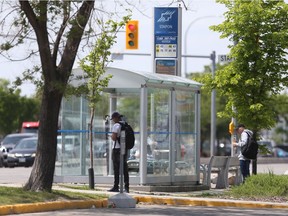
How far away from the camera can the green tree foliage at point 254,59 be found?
81.6 feet

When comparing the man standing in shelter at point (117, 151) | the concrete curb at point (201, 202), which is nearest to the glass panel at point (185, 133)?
the man standing in shelter at point (117, 151)

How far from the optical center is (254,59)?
83.1 feet

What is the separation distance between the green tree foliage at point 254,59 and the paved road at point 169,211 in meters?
6.38

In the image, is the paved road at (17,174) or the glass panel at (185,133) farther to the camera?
the paved road at (17,174)

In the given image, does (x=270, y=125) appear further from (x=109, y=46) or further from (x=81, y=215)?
(x=81, y=215)

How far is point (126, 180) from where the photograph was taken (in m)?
20.9

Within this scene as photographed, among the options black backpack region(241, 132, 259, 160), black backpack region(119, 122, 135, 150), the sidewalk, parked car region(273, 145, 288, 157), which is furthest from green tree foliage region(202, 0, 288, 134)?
parked car region(273, 145, 288, 157)

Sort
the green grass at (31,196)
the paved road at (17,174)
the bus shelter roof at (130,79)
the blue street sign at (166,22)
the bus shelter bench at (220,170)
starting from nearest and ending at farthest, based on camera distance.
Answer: the green grass at (31,196) < the bus shelter roof at (130,79) < the bus shelter bench at (220,170) < the paved road at (17,174) < the blue street sign at (166,22)

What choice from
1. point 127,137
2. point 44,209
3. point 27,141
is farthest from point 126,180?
point 27,141

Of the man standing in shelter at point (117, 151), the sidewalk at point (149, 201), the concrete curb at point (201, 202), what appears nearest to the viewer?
the sidewalk at point (149, 201)

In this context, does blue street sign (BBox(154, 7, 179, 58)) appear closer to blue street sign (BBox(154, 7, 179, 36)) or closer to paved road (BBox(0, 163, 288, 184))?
blue street sign (BBox(154, 7, 179, 36))

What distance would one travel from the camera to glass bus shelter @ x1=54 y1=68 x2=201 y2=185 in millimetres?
22906

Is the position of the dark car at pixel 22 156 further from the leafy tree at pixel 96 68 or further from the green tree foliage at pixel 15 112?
the green tree foliage at pixel 15 112

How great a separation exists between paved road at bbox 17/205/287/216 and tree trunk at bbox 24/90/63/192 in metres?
1.32
